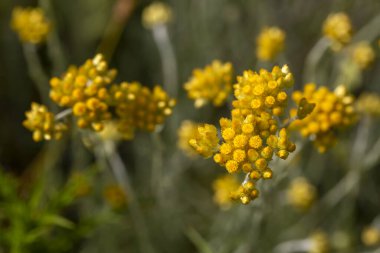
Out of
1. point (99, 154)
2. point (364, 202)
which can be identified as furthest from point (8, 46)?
point (364, 202)

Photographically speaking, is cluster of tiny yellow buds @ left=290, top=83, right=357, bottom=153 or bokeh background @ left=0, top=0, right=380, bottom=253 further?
bokeh background @ left=0, top=0, right=380, bottom=253

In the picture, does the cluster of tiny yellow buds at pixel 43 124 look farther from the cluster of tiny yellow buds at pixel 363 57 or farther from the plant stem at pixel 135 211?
the cluster of tiny yellow buds at pixel 363 57

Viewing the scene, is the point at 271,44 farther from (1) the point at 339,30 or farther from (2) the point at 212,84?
(2) the point at 212,84

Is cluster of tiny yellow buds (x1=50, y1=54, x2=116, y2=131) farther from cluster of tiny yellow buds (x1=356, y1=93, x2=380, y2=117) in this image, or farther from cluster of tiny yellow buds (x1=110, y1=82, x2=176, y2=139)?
cluster of tiny yellow buds (x1=356, y1=93, x2=380, y2=117)

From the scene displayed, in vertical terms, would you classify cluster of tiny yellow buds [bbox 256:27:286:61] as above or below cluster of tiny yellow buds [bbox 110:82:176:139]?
above

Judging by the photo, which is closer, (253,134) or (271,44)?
(253,134)

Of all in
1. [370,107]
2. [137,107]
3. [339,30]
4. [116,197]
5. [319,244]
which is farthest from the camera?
[370,107]

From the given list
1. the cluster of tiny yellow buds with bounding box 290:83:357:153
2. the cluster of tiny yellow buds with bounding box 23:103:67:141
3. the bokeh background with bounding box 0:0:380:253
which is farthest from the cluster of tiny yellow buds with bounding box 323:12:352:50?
the cluster of tiny yellow buds with bounding box 23:103:67:141

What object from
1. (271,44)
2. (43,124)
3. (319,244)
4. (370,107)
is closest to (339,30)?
(271,44)
